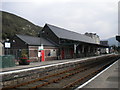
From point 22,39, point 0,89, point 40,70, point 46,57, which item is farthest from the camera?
point 46,57

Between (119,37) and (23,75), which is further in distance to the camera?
(119,37)

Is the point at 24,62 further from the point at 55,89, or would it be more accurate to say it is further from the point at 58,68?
the point at 55,89

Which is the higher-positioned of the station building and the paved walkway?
the station building

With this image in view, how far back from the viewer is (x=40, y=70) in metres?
16.9

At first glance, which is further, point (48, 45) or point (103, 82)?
point (48, 45)

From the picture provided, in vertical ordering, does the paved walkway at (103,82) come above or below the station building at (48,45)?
below

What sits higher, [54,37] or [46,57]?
[54,37]

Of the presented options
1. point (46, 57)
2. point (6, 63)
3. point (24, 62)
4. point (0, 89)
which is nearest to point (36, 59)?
point (46, 57)

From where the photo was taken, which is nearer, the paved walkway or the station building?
the paved walkway

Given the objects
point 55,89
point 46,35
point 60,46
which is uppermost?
point 46,35

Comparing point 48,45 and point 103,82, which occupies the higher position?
point 48,45

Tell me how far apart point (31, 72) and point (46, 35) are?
2731 cm

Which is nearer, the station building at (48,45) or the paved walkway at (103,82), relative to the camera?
the paved walkway at (103,82)

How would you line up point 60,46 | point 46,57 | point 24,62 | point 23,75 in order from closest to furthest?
point 23,75 < point 24,62 < point 46,57 < point 60,46
